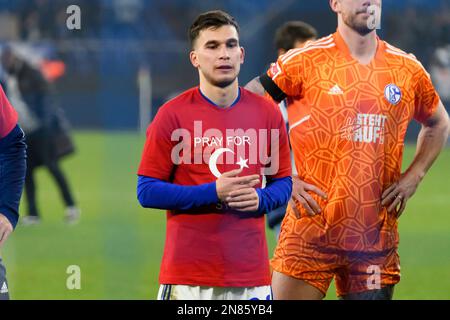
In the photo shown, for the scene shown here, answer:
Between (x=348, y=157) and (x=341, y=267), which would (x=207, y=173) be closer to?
(x=348, y=157)

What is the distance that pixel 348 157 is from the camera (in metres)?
4.54

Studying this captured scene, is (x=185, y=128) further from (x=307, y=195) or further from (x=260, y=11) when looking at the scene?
(x=260, y=11)

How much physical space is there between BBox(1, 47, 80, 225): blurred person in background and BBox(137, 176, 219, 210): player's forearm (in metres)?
7.20

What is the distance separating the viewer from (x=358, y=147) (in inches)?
179

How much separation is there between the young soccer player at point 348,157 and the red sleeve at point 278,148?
0.53 metres

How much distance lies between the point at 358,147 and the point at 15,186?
1.52m

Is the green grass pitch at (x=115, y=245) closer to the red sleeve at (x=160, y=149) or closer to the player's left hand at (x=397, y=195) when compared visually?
the player's left hand at (x=397, y=195)

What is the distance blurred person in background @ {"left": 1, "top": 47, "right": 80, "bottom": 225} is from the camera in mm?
11117

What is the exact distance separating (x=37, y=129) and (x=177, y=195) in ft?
24.9

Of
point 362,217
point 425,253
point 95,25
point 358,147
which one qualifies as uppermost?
point 95,25

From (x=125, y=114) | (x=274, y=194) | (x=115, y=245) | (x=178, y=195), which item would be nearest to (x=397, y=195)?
(x=274, y=194)

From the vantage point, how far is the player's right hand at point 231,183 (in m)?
3.78

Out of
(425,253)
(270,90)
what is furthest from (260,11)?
(270,90)

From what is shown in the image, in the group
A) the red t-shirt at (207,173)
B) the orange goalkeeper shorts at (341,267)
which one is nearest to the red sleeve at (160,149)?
the red t-shirt at (207,173)
